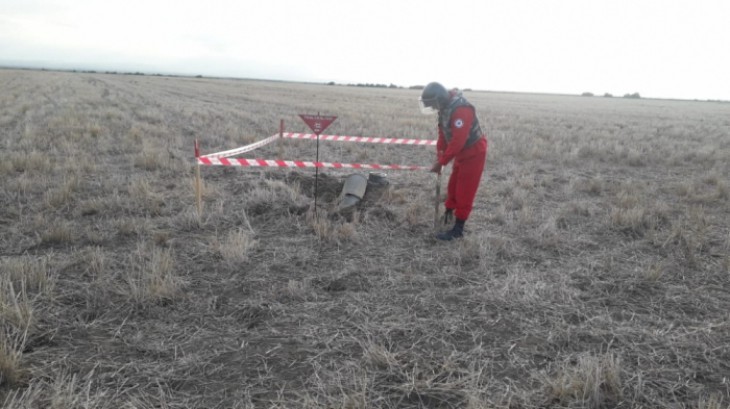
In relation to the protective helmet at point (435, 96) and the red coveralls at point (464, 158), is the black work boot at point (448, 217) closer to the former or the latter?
the red coveralls at point (464, 158)

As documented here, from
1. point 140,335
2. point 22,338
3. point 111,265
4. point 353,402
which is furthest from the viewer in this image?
point 111,265

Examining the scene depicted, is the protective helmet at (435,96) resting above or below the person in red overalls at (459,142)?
above

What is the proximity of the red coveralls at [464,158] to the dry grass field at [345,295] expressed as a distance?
523mm

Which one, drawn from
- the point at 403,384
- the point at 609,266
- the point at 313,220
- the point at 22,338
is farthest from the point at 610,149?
the point at 22,338

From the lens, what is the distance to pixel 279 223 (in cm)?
602

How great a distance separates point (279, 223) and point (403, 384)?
3.50m

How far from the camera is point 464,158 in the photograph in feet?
18.1

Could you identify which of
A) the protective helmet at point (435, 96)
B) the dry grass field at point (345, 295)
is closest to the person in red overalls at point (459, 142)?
the protective helmet at point (435, 96)

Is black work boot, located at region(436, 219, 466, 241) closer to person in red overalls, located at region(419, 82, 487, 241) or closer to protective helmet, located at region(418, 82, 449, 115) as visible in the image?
person in red overalls, located at region(419, 82, 487, 241)

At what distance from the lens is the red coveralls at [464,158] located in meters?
5.28

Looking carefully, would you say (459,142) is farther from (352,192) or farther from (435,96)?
(352,192)

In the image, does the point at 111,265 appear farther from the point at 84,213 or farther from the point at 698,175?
the point at 698,175

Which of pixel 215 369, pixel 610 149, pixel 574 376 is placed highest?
pixel 610 149

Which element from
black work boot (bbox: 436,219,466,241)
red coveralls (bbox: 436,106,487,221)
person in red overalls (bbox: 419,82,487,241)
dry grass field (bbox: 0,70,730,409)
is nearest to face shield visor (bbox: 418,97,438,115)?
person in red overalls (bbox: 419,82,487,241)
